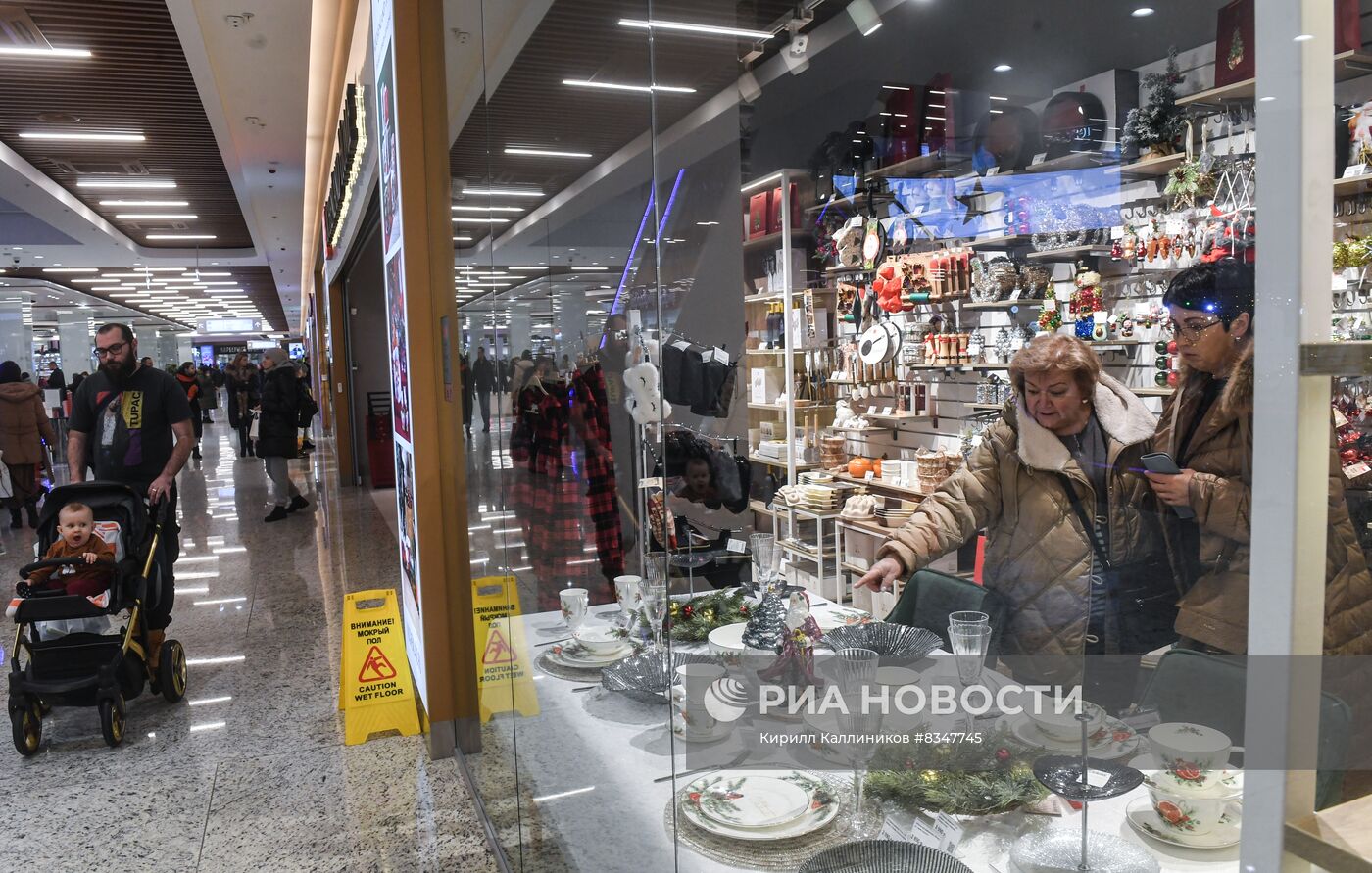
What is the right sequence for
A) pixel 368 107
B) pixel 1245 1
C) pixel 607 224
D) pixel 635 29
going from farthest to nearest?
pixel 368 107, pixel 607 224, pixel 635 29, pixel 1245 1

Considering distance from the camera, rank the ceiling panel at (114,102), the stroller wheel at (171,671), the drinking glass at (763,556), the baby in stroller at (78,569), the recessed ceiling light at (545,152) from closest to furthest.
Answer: the recessed ceiling light at (545,152) → the drinking glass at (763,556) → the baby in stroller at (78,569) → the stroller wheel at (171,671) → the ceiling panel at (114,102)

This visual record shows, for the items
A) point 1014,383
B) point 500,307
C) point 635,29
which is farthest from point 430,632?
point 1014,383

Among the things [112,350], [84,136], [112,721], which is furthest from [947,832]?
[84,136]

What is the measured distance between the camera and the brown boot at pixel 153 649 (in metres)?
A: 3.70

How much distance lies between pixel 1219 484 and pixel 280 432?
8.68 meters

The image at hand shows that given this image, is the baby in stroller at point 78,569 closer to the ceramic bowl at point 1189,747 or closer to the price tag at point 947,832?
the price tag at point 947,832

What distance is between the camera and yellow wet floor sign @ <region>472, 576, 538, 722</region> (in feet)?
7.09

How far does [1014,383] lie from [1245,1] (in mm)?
321

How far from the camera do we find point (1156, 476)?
0.56 metres

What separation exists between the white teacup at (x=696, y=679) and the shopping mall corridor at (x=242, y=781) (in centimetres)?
162

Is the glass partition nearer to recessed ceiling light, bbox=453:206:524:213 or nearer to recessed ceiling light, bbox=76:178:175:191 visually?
recessed ceiling light, bbox=453:206:524:213

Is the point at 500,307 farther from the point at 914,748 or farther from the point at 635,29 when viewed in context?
the point at 914,748

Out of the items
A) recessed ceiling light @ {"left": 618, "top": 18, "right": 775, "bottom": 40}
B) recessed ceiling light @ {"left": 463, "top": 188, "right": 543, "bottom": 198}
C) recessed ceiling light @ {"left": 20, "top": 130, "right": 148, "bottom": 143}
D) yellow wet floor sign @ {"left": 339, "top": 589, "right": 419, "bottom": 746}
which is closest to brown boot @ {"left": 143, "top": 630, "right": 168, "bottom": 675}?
yellow wet floor sign @ {"left": 339, "top": 589, "right": 419, "bottom": 746}

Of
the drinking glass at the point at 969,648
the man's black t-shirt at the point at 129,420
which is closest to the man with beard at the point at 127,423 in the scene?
the man's black t-shirt at the point at 129,420
